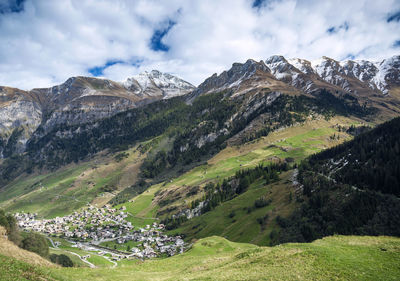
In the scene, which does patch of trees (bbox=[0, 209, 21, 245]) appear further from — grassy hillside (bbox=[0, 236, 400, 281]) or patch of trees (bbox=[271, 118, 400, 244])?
patch of trees (bbox=[271, 118, 400, 244])

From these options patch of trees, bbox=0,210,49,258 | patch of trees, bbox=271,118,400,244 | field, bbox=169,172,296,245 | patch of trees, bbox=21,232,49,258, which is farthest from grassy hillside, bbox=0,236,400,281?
field, bbox=169,172,296,245

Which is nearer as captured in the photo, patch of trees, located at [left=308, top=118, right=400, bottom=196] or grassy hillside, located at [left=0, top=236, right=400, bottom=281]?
grassy hillside, located at [left=0, top=236, right=400, bottom=281]

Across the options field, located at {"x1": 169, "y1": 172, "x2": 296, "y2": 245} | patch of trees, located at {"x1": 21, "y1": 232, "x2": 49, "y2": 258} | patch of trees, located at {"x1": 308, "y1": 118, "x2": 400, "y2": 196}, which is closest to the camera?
patch of trees, located at {"x1": 21, "y1": 232, "x2": 49, "y2": 258}

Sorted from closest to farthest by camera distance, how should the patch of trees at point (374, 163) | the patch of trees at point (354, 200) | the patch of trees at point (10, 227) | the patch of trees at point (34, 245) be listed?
the patch of trees at point (354, 200) → the patch of trees at point (10, 227) → the patch of trees at point (34, 245) → the patch of trees at point (374, 163)

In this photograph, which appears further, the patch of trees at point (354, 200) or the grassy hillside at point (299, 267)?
Result: the patch of trees at point (354, 200)

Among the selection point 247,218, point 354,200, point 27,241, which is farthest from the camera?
point 247,218

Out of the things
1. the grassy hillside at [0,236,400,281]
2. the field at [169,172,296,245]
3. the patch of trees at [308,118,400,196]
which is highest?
the patch of trees at [308,118,400,196]

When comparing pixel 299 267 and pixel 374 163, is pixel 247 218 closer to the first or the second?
pixel 374 163

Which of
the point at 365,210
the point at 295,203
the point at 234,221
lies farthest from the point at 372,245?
the point at 234,221

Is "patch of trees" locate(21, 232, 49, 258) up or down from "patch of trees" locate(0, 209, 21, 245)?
down

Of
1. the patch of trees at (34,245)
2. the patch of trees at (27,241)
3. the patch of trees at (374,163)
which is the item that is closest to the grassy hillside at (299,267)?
the patch of trees at (34,245)

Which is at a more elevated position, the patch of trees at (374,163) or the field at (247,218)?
the patch of trees at (374,163)

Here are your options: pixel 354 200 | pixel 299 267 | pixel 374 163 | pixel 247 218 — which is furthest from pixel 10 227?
pixel 374 163

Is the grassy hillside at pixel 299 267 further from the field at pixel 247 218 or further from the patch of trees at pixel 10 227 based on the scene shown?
the field at pixel 247 218
